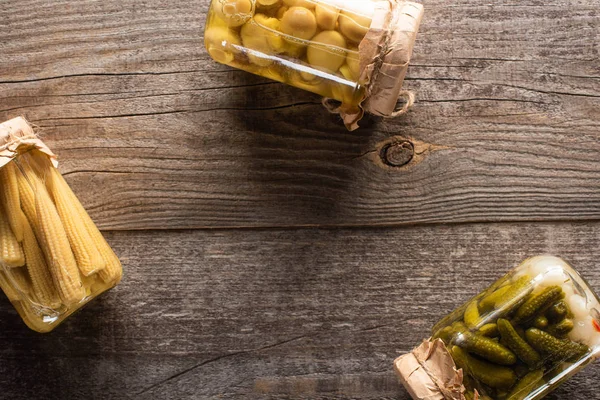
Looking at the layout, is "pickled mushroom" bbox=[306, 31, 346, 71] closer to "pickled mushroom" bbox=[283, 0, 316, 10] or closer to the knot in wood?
"pickled mushroom" bbox=[283, 0, 316, 10]

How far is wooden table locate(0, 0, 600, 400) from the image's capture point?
3.88ft

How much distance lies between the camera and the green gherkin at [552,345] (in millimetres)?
994

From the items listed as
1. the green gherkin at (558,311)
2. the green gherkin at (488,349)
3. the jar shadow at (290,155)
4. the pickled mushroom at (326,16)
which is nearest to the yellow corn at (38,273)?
the jar shadow at (290,155)

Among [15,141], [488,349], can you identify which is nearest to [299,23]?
[15,141]

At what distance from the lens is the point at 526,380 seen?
3.36ft

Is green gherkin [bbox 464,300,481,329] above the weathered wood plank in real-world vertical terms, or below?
above

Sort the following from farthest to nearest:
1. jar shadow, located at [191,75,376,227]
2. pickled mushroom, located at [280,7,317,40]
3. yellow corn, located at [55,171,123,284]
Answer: jar shadow, located at [191,75,376,227] < yellow corn, located at [55,171,123,284] < pickled mushroom, located at [280,7,317,40]

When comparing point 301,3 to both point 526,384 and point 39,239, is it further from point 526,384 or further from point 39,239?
point 526,384

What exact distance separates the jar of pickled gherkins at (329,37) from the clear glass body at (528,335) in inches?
15.4

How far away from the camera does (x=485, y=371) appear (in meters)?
1.03

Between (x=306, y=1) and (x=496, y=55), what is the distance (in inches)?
16.1

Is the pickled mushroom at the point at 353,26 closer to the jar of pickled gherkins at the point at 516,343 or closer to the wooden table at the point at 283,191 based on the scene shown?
the wooden table at the point at 283,191

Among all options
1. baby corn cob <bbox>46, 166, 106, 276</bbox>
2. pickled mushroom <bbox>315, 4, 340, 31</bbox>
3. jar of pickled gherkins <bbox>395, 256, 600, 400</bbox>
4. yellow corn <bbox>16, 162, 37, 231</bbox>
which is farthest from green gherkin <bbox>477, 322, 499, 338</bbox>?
yellow corn <bbox>16, 162, 37, 231</bbox>

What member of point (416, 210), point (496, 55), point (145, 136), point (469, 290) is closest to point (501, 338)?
point (469, 290)
